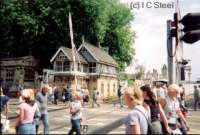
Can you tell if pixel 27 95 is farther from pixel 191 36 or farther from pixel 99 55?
pixel 99 55

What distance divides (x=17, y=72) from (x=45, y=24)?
7.21m

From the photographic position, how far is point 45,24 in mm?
63938

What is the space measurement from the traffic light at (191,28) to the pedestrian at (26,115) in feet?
9.90

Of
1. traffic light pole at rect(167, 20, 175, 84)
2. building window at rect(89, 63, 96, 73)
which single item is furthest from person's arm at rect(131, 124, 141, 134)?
building window at rect(89, 63, 96, 73)

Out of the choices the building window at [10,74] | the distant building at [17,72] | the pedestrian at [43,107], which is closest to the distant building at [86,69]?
the distant building at [17,72]

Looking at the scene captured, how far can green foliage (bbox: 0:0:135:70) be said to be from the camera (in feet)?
208

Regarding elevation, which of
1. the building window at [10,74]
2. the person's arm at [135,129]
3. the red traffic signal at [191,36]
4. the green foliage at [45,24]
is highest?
the green foliage at [45,24]

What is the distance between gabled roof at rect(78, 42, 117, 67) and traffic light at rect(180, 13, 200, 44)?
2244 inches

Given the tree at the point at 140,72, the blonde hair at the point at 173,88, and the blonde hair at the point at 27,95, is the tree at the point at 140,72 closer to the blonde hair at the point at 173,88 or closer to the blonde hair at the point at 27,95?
the blonde hair at the point at 173,88

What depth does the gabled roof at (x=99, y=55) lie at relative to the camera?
217 ft

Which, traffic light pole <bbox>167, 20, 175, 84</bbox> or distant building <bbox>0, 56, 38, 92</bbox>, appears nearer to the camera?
traffic light pole <bbox>167, 20, 175, 84</bbox>

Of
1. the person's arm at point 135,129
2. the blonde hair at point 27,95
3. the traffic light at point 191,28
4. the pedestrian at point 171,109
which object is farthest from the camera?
the pedestrian at point 171,109

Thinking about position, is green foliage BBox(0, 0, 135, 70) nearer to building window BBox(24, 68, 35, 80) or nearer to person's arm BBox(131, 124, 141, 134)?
building window BBox(24, 68, 35, 80)

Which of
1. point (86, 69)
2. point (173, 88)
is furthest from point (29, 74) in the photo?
point (173, 88)
